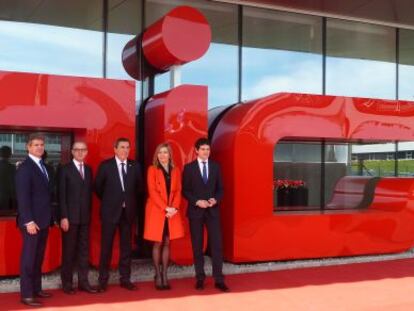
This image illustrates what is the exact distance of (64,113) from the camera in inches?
256

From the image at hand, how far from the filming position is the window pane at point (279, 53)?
1083 cm

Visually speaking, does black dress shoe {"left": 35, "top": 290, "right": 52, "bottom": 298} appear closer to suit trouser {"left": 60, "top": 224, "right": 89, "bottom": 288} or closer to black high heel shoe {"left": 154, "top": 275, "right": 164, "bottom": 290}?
suit trouser {"left": 60, "top": 224, "right": 89, "bottom": 288}

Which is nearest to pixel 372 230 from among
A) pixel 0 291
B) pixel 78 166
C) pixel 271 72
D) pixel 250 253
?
pixel 250 253

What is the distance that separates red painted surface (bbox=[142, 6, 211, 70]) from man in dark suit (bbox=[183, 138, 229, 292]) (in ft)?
4.98

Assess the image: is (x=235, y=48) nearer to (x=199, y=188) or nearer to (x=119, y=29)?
(x=119, y=29)

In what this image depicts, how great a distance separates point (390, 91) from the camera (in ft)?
39.8

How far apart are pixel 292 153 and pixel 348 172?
1.41 m

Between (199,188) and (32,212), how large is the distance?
6.20 ft

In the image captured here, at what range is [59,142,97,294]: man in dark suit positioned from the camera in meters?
5.92

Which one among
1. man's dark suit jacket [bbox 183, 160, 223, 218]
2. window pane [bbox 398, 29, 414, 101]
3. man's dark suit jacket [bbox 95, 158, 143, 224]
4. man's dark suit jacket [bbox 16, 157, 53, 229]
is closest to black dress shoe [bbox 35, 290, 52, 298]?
man's dark suit jacket [bbox 16, 157, 53, 229]

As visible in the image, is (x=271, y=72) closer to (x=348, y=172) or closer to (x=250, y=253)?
(x=348, y=172)

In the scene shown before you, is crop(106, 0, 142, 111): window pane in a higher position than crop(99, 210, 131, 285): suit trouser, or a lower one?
higher

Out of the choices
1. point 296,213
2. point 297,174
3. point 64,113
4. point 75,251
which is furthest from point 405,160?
point 75,251

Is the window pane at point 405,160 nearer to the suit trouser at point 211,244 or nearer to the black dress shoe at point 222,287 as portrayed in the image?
the suit trouser at point 211,244
